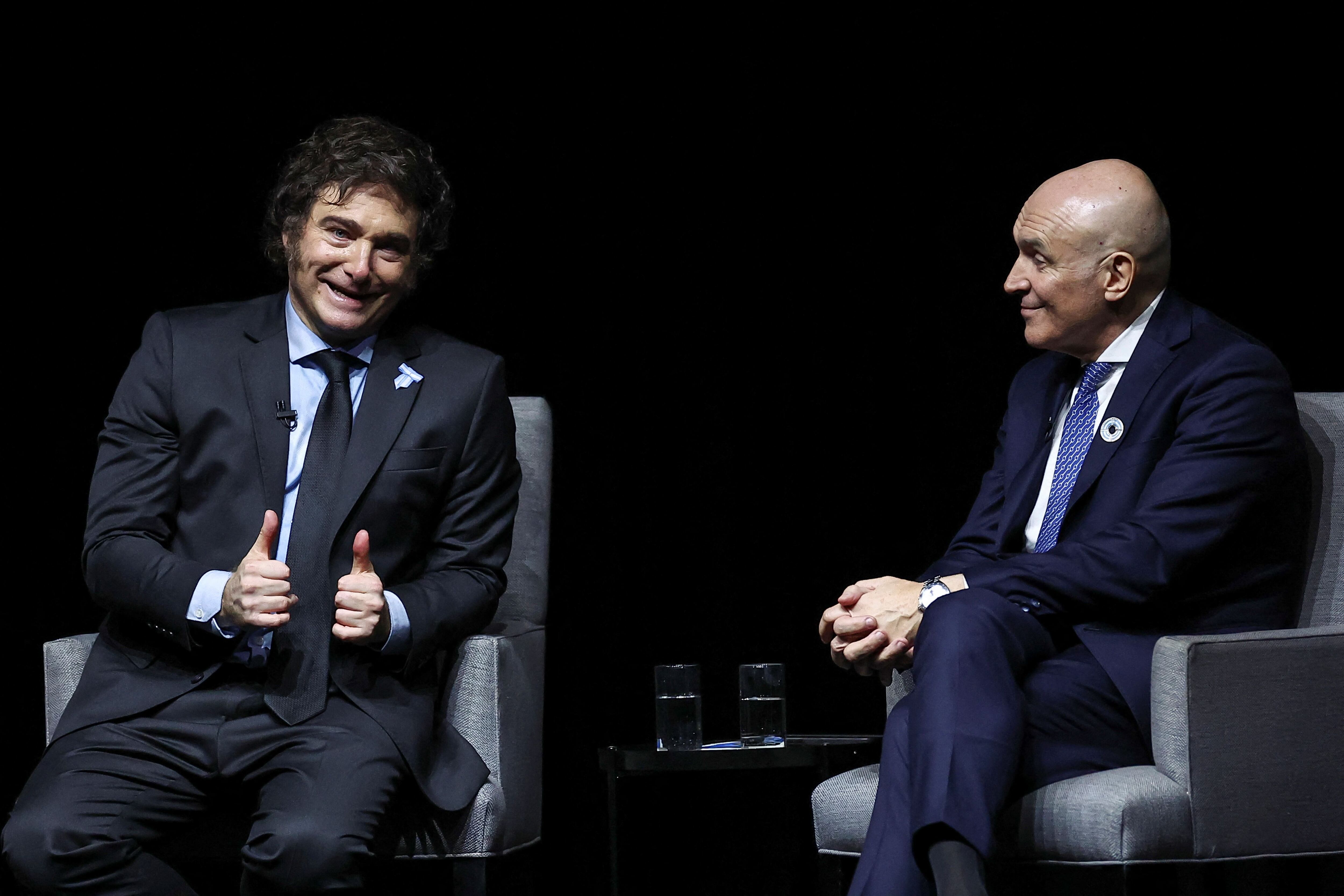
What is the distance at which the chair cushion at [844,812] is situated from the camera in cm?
221

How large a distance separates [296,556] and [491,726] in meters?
0.43

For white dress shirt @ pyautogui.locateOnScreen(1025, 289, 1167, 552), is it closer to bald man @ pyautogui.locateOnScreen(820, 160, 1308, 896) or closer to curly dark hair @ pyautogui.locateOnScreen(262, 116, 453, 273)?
bald man @ pyautogui.locateOnScreen(820, 160, 1308, 896)

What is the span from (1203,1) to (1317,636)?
1892 mm

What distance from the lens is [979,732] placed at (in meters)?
2.00

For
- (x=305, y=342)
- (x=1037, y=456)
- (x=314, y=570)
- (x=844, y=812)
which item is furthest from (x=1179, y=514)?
(x=305, y=342)

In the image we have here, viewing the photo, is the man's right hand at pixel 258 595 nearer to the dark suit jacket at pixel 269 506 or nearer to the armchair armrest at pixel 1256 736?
the dark suit jacket at pixel 269 506

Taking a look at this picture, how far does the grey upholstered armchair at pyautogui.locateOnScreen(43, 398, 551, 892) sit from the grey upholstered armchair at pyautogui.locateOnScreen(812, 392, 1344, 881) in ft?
2.63

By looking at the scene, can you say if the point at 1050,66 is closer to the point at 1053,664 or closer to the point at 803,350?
the point at 803,350

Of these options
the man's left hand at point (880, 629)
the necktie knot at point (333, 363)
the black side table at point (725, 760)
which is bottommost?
the black side table at point (725, 760)

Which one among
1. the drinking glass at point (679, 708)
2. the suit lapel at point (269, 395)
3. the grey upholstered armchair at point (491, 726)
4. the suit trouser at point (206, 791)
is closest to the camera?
the suit trouser at point (206, 791)

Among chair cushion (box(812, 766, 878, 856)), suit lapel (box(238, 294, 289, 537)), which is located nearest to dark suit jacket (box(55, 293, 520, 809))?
suit lapel (box(238, 294, 289, 537))

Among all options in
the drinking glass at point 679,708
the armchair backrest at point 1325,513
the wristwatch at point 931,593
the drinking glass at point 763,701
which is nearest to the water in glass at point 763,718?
the drinking glass at point 763,701

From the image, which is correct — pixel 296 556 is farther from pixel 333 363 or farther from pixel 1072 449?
pixel 1072 449

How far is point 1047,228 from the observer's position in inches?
102
